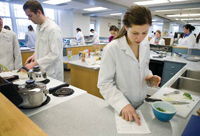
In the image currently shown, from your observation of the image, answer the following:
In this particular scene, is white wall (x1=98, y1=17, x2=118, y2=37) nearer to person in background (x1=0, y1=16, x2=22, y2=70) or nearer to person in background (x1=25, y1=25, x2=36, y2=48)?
person in background (x1=25, y1=25, x2=36, y2=48)

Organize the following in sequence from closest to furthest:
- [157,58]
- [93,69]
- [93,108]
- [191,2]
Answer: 1. [93,108]
2. [93,69]
3. [157,58]
4. [191,2]

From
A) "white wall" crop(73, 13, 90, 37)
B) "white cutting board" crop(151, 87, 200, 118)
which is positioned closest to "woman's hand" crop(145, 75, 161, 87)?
"white cutting board" crop(151, 87, 200, 118)

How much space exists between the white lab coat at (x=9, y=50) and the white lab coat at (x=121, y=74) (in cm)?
181

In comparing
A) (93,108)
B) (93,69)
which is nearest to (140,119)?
(93,108)

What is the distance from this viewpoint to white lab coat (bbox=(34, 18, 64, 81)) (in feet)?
5.30

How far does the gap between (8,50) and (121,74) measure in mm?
1917

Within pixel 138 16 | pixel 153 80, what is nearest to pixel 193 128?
Answer: pixel 153 80

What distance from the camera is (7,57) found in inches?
81.1

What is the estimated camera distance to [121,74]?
957 mm

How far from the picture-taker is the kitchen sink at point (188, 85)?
1.63m

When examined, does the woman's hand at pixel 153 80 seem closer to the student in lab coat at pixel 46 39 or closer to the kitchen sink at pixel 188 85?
the kitchen sink at pixel 188 85

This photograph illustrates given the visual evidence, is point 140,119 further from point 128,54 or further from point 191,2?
point 191,2

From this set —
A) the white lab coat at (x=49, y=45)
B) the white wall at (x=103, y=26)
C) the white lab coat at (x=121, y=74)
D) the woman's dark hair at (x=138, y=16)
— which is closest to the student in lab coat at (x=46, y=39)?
the white lab coat at (x=49, y=45)

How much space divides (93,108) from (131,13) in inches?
25.6
